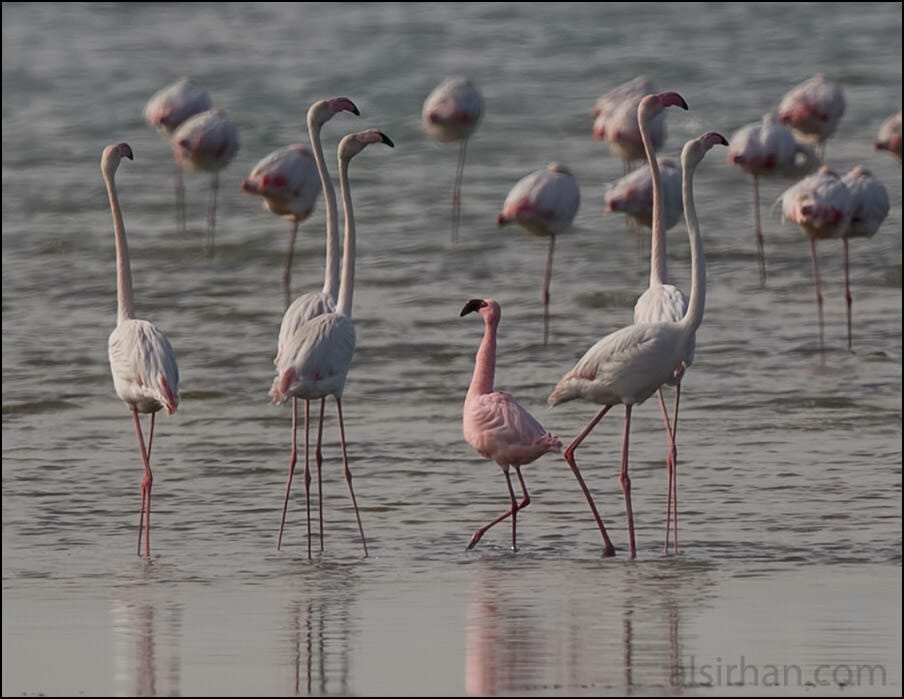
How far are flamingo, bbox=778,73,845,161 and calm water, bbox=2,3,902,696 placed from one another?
0.74m

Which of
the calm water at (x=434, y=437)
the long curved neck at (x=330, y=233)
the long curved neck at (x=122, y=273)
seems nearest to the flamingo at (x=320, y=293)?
the long curved neck at (x=330, y=233)

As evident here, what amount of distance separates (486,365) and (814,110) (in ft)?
27.8

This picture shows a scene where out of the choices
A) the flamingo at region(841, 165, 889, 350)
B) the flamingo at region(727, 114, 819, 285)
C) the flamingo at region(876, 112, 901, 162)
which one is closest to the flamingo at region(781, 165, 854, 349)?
the flamingo at region(841, 165, 889, 350)

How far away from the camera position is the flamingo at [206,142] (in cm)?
1542

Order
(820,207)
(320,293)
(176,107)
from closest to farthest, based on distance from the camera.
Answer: (320,293)
(820,207)
(176,107)

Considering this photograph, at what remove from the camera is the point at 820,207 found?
12.2 meters

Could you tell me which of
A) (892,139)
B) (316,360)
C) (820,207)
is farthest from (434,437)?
(892,139)

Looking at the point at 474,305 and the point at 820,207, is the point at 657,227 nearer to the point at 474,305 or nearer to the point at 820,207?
the point at 474,305

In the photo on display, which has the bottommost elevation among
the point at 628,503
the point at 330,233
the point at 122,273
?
the point at 628,503

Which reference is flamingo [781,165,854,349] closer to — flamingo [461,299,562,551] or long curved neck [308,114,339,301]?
long curved neck [308,114,339,301]

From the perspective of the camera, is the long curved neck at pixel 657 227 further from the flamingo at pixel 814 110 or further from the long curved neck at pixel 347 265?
the flamingo at pixel 814 110

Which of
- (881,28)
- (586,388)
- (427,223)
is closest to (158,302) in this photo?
(427,223)

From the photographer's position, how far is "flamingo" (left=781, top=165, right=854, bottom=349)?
12.2m

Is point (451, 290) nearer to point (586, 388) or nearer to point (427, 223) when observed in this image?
point (427, 223)
